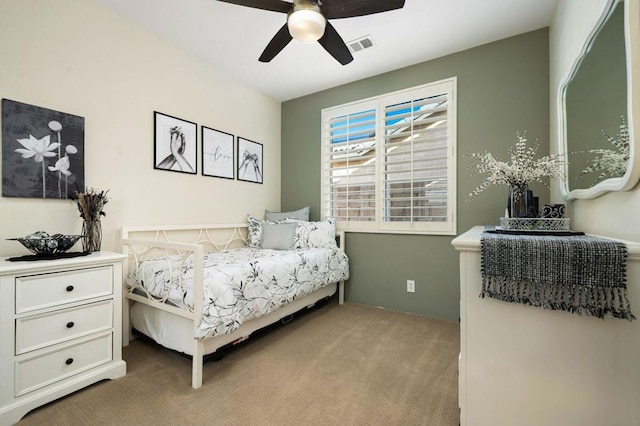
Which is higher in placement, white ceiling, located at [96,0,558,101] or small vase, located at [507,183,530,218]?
white ceiling, located at [96,0,558,101]

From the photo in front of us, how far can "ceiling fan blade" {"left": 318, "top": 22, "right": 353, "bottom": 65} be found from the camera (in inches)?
72.4

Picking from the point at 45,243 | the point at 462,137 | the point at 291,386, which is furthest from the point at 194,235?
the point at 462,137

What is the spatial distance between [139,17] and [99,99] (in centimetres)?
75

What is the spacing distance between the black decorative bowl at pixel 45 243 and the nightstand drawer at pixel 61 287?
0.19 meters

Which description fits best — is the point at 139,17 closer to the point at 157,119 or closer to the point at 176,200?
the point at 157,119

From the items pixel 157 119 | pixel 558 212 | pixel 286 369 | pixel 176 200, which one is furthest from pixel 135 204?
pixel 558 212

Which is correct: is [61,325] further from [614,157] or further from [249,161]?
[614,157]

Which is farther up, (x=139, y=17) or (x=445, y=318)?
(x=139, y=17)

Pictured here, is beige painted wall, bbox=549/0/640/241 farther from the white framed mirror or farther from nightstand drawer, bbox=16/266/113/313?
nightstand drawer, bbox=16/266/113/313

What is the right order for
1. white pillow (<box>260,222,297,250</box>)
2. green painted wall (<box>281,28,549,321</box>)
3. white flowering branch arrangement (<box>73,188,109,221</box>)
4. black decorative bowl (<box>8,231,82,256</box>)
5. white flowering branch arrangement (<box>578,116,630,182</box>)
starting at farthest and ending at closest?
white pillow (<box>260,222,297,250</box>) < green painted wall (<box>281,28,549,321</box>) < white flowering branch arrangement (<box>73,188,109,221</box>) < black decorative bowl (<box>8,231,82,256</box>) < white flowering branch arrangement (<box>578,116,630,182</box>)

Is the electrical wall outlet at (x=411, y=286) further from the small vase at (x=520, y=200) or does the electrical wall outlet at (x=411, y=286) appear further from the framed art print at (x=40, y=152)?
the framed art print at (x=40, y=152)

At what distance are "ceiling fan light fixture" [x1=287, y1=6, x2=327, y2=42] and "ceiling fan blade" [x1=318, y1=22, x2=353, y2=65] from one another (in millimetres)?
202

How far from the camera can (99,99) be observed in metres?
2.06

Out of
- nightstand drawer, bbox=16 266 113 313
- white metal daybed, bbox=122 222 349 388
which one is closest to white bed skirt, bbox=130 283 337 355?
white metal daybed, bbox=122 222 349 388
